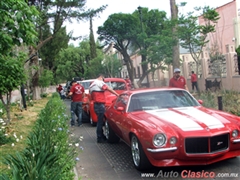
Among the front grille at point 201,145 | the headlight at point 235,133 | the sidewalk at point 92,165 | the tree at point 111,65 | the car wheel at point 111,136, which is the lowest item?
the sidewalk at point 92,165

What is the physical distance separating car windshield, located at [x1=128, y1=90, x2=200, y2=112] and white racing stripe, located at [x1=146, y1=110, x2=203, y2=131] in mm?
423

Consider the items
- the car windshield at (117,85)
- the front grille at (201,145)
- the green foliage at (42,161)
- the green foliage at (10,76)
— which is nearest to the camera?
the green foliage at (42,161)

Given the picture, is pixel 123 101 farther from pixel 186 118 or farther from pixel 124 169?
pixel 186 118

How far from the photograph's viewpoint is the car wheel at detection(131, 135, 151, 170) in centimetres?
547

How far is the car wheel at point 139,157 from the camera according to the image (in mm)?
5468

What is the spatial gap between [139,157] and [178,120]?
914 millimetres

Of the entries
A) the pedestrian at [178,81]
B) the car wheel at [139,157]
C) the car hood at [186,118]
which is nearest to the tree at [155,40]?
the pedestrian at [178,81]

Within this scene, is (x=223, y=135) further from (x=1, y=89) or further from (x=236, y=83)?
(x=236, y=83)

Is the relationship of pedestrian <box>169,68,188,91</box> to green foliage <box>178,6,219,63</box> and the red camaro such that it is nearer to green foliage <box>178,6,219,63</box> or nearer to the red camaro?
the red camaro

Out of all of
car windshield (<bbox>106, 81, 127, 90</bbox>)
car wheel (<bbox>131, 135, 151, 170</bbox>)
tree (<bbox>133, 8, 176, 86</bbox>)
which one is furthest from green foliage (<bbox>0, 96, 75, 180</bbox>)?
tree (<bbox>133, 8, 176, 86</bbox>)

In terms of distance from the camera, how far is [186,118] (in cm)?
566

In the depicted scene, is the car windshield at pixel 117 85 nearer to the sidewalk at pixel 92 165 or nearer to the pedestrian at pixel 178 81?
the pedestrian at pixel 178 81

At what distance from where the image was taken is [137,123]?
585 cm

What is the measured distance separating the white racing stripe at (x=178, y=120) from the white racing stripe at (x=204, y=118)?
17 centimetres
